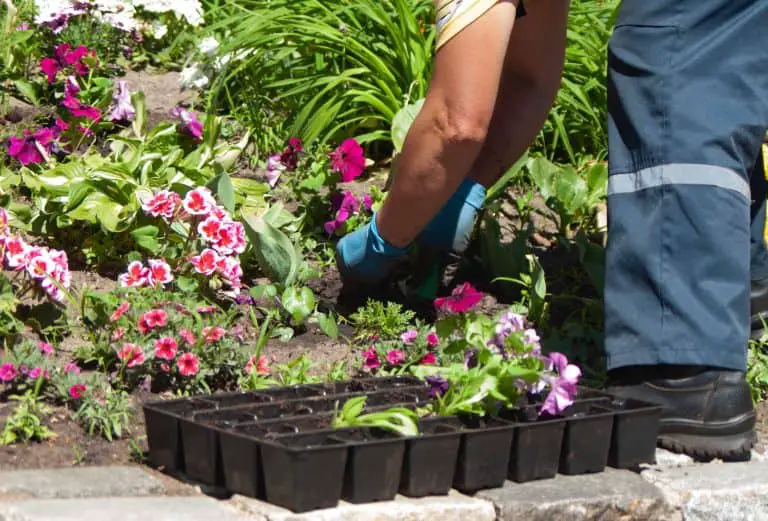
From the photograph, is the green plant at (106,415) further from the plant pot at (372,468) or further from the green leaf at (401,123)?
the green leaf at (401,123)

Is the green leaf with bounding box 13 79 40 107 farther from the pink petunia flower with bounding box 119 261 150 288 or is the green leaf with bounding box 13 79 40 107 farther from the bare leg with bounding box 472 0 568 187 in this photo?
the bare leg with bounding box 472 0 568 187

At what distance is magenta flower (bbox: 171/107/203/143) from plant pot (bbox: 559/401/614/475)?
1981 mm

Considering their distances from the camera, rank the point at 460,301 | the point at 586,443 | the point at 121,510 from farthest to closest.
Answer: the point at 460,301
the point at 586,443
the point at 121,510

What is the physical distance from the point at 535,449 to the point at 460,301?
795 mm

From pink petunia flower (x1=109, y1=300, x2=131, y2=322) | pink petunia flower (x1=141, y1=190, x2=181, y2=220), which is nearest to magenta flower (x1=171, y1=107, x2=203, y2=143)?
pink petunia flower (x1=141, y1=190, x2=181, y2=220)

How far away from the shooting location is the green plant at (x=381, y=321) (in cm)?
348

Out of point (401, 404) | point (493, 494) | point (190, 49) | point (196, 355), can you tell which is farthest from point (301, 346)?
point (190, 49)

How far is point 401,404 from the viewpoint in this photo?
9.08ft

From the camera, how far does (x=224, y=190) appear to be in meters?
3.76

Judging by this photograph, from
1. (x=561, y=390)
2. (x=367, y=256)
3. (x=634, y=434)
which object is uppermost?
(x=367, y=256)

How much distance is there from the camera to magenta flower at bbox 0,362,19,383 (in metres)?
2.76

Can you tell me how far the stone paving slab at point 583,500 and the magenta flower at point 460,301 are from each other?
30.0 inches

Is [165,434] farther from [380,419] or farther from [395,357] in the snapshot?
[395,357]

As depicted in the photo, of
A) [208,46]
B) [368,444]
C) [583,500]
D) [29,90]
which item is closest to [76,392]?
[368,444]
